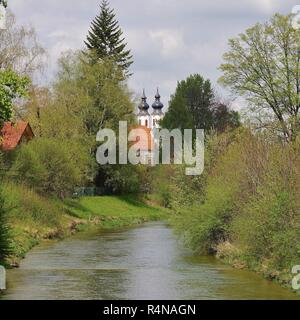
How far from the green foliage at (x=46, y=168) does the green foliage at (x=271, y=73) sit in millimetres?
14828

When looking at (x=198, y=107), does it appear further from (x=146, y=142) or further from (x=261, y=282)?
(x=261, y=282)

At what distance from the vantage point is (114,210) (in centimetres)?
6456

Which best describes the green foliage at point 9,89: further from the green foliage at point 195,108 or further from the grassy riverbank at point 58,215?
the green foliage at point 195,108

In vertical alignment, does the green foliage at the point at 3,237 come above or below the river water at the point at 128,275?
above

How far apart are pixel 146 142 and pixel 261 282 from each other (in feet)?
231

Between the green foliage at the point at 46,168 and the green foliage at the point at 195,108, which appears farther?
the green foliage at the point at 195,108

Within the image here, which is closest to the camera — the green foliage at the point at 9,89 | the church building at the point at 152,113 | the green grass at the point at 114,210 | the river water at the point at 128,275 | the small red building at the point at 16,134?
the green foliage at the point at 9,89

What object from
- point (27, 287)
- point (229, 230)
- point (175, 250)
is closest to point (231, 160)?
point (229, 230)

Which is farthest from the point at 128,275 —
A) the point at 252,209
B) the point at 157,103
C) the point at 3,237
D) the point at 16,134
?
the point at 157,103

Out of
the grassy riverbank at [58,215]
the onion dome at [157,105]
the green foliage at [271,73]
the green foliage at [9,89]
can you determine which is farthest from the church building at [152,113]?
the green foliage at [9,89]

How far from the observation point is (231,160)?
3566 centimetres

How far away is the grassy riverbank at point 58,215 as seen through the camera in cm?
3766

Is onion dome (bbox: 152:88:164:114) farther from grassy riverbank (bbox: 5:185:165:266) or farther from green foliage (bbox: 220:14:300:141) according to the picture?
green foliage (bbox: 220:14:300:141)
